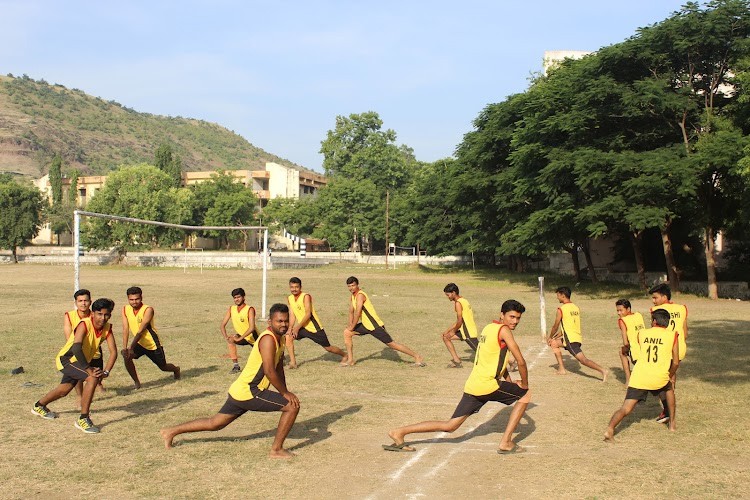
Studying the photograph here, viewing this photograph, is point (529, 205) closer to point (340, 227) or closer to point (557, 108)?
point (557, 108)

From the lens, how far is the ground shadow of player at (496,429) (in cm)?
866

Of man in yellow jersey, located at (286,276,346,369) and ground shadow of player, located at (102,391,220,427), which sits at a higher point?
man in yellow jersey, located at (286,276,346,369)

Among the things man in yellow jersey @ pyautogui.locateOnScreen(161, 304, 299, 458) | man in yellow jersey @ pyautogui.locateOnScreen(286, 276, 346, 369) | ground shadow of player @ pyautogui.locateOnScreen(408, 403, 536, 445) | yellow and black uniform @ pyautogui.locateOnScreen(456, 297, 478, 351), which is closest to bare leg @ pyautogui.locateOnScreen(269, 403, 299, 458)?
man in yellow jersey @ pyautogui.locateOnScreen(161, 304, 299, 458)

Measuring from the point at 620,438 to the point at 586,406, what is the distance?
186 centimetres

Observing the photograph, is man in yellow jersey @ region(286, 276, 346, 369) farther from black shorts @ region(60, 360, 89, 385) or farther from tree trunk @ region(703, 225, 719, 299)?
tree trunk @ region(703, 225, 719, 299)

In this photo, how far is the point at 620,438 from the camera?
877 centimetres

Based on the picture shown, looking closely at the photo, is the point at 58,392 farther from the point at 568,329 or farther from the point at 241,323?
the point at 568,329

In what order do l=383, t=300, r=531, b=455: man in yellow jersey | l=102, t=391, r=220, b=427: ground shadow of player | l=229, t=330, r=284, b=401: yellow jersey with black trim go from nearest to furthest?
1. l=229, t=330, r=284, b=401: yellow jersey with black trim
2. l=383, t=300, r=531, b=455: man in yellow jersey
3. l=102, t=391, r=220, b=427: ground shadow of player

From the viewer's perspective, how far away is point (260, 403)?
24.6ft

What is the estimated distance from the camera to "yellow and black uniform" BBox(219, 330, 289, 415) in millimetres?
7500

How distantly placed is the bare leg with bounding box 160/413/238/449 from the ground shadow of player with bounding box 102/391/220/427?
65.8 inches

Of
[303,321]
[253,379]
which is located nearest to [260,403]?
[253,379]

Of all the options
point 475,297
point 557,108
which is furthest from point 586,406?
point 557,108

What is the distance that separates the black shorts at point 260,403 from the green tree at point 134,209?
6979 centimetres
